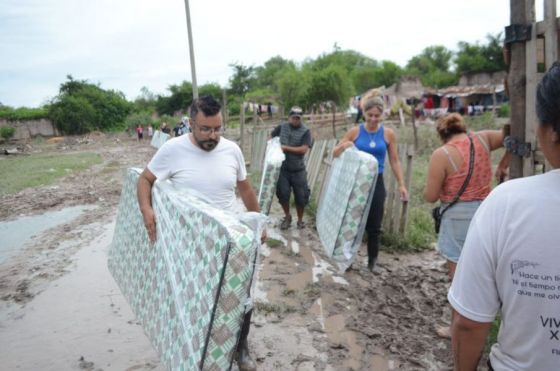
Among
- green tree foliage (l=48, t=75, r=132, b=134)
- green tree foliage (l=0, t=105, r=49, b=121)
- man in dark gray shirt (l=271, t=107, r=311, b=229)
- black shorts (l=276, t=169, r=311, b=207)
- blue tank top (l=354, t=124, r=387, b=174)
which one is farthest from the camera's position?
green tree foliage (l=48, t=75, r=132, b=134)

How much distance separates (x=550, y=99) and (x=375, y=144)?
317cm

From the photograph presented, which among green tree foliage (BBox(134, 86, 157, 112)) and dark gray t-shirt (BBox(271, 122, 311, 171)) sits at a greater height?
green tree foliage (BBox(134, 86, 157, 112))

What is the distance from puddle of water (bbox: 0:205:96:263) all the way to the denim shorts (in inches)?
221

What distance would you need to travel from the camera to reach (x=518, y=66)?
250cm

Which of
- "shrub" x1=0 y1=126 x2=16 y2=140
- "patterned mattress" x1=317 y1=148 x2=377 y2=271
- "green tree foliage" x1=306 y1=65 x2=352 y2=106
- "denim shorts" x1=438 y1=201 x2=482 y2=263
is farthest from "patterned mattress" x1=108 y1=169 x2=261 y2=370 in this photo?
"shrub" x1=0 y1=126 x2=16 y2=140

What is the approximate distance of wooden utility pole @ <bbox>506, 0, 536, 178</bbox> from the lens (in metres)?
2.41

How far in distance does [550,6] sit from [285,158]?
401 centimetres

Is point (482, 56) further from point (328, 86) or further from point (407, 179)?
point (407, 179)

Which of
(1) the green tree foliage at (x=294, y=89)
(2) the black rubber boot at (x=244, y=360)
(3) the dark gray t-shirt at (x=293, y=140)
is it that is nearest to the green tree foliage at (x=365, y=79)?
(1) the green tree foliage at (x=294, y=89)

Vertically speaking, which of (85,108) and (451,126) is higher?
(85,108)

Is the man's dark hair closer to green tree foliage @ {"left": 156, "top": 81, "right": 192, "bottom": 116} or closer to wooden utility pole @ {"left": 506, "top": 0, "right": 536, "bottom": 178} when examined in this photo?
wooden utility pole @ {"left": 506, "top": 0, "right": 536, "bottom": 178}

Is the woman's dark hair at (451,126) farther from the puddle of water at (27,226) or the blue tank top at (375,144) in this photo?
the puddle of water at (27,226)

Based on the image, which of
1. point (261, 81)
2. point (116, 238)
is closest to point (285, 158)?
point (116, 238)

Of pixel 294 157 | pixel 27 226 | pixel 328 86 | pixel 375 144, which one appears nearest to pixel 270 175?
pixel 294 157
